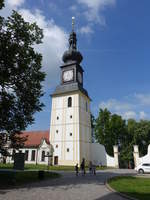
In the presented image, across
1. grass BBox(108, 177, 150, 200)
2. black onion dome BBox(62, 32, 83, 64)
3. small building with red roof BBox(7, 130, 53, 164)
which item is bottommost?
grass BBox(108, 177, 150, 200)

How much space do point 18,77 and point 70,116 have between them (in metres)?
24.4

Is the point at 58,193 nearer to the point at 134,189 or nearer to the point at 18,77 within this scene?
the point at 134,189

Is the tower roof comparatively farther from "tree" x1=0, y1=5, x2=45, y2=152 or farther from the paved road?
the paved road

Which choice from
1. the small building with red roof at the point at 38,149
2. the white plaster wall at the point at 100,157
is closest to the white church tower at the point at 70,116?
the small building with red roof at the point at 38,149

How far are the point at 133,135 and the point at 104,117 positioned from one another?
28.5 feet

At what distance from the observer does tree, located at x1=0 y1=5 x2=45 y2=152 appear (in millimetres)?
13875

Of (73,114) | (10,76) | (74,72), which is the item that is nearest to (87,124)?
(73,114)

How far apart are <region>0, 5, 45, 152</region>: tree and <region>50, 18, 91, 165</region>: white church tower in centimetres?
2194

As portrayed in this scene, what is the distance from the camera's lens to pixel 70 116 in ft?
126

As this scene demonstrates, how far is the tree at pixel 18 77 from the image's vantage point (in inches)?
546

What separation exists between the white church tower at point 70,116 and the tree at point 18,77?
21.9m

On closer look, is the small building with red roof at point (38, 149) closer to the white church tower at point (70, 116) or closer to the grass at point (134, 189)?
the white church tower at point (70, 116)

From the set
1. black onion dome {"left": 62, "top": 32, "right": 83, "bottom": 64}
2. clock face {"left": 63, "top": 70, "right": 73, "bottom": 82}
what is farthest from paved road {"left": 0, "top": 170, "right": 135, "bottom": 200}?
black onion dome {"left": 62, "top": 32, "right": 83, "bottom": 64}

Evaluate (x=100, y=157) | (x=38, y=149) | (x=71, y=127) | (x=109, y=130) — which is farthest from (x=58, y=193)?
(x=109, y=130)
